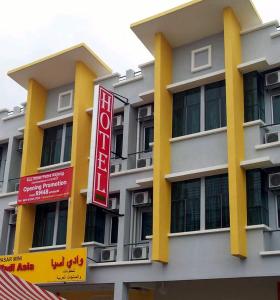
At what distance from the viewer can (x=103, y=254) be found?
1633 centimetres

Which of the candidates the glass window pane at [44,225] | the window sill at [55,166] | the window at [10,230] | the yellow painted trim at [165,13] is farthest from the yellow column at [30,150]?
the yellow painted trim at [165,13]

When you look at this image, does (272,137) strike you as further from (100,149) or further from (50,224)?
(50,224)

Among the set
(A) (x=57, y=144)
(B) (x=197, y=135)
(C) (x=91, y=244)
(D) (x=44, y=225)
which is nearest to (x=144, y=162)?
(B) (x=197, y=135)

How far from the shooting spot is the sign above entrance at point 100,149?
50.9 ft

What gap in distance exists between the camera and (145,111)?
17.4 metres

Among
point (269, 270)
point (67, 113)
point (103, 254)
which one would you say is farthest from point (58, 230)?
point (269, 270)

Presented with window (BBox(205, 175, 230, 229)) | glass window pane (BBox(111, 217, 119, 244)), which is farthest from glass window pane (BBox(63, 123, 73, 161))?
window (BBox(205, 175, 230, 229))

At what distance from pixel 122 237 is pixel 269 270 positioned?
4.57 m

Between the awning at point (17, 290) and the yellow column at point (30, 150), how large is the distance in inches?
320

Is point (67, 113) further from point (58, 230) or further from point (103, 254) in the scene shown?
point (103, 254)

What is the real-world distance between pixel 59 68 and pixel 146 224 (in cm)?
634

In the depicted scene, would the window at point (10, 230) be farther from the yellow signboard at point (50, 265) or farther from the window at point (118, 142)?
the window at point (118, 142)

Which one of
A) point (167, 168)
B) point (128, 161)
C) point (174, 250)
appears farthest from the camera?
point (128, 161)

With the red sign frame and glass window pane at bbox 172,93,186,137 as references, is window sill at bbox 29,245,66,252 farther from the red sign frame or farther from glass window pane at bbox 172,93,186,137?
glass window pane at bbox 172,93,186,137
